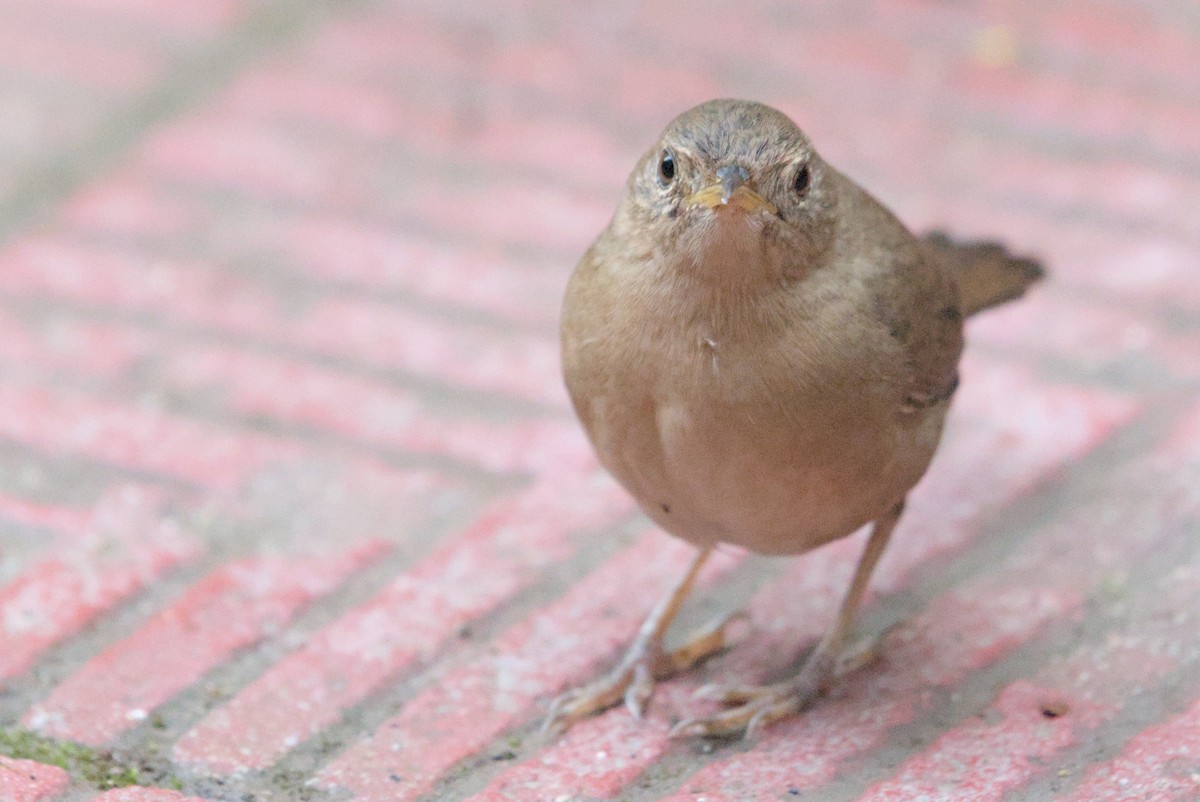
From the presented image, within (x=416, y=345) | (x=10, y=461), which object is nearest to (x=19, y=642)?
(x=10, y=461)

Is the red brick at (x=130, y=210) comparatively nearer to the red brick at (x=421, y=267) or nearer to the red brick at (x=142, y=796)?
the red brick at (x=421, y=267)

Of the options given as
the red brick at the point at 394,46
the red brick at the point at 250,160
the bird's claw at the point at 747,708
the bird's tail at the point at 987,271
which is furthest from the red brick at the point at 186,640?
the red brick at the point at 394,46

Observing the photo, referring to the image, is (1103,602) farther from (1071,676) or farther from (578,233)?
(578,233)

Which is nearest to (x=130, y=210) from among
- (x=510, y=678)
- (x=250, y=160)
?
(x=250, y=160)

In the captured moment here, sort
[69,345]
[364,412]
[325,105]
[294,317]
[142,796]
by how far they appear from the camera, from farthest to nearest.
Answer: [325,105]
[294,317]
[69,345]
[364,412]
[142,796]

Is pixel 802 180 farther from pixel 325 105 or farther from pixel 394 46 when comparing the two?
pixel 394 46

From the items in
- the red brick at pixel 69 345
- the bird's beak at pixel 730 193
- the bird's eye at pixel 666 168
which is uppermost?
the red brick at pixel 69 345

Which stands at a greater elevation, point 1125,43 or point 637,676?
point 1125,43

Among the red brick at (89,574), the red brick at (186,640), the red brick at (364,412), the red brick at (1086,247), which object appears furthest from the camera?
the red brick at (1086,247)
